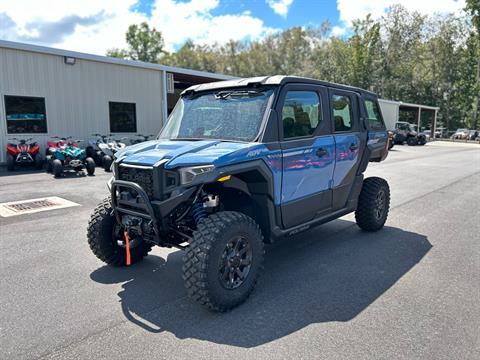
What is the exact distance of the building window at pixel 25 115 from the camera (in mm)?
13133

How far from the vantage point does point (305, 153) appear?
4.14m

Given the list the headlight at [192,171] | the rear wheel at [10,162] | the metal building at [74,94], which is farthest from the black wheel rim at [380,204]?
the metal building at [74,94]

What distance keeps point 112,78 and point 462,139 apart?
4584 cm

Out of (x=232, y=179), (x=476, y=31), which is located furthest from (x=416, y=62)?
(x=232, y=179)

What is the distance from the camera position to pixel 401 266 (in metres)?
4.46

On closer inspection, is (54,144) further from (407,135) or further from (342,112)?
(407,135)

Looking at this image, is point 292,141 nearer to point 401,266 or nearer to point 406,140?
point 401,266

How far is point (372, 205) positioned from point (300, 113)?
2.18 metres

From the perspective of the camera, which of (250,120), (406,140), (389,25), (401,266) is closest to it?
(250,120)

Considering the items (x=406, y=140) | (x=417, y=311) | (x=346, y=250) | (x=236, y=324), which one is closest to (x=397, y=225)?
(x=346, y=250)

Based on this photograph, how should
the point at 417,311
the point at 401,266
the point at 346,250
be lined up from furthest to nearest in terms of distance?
the point at 346,250
the point at 401,266
the point at 417,311

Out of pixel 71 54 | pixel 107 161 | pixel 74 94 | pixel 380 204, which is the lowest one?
pixel 380 204

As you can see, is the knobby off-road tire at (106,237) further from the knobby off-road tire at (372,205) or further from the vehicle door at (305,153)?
the knobby off-road tire at (372,205)

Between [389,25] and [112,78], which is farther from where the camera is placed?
[389,25]
